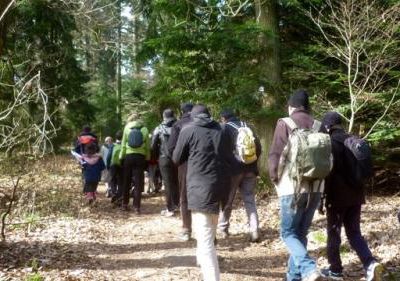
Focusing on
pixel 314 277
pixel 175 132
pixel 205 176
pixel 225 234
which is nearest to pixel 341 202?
pixel 314 277

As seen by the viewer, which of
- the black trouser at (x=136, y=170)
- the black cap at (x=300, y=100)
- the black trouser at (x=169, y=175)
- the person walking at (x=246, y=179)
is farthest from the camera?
the black trouser at (x=136, y=170)

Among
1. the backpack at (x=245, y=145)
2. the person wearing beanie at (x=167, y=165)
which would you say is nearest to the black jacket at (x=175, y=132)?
the backpack at (x=245, y=145)

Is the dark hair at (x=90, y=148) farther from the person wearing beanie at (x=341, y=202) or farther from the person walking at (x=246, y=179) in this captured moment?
the person wearing beanie at (x=341, y=202)

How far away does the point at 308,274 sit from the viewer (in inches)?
204

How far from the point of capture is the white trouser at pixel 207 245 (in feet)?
17.9

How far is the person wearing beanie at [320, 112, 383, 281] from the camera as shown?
5895 mm

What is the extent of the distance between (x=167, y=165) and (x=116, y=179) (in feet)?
10.1

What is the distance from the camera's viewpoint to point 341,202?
5.95 metres

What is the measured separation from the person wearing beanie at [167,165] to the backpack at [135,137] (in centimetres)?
38

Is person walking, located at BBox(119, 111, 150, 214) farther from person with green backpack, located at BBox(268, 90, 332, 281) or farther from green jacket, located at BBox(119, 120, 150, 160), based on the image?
person with green backpack, located at BBox(268, 90, 332, 281)

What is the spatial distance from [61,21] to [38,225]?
27.3ft

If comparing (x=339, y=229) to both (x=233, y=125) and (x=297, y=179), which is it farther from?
(x=233, y=125)

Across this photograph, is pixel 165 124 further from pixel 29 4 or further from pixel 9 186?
pixel 29 4

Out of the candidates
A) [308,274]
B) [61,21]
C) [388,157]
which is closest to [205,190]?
[308,274]
